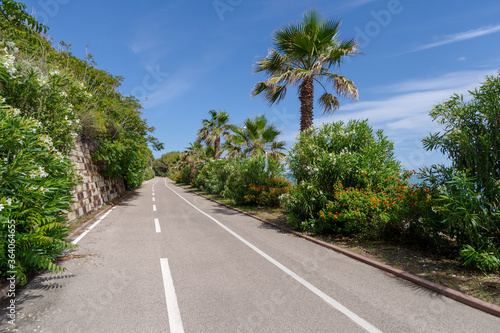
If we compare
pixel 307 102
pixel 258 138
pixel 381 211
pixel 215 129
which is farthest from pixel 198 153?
pixel 381 211

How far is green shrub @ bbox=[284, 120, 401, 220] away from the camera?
7941 mm

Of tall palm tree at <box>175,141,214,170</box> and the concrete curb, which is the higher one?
tall palm tree at <box>175,141,214,170</box>

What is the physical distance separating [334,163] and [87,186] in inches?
488

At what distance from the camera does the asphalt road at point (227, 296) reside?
3285 mm

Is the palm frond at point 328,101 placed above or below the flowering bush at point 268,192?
above

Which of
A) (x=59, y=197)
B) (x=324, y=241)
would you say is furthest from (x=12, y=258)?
(x=324, y=241)

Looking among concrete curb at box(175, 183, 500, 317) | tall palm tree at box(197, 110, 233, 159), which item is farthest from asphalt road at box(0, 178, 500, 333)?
tall palm tree at box(197, 110, 233, 159)

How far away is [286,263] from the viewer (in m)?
5.67

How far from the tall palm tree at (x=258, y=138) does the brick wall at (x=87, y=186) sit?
30.3 ft

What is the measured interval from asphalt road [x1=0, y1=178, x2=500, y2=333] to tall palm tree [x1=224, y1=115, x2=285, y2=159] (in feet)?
38.2

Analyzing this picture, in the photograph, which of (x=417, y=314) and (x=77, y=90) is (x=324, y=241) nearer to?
(x=417, y=314)

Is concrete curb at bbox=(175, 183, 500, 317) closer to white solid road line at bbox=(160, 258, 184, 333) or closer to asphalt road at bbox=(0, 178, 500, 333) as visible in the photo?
asphalt road at bbox=(0, 178, 500, 333)

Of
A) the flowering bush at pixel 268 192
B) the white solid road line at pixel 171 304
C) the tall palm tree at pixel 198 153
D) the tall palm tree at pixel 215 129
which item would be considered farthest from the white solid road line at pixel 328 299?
the tall palm tree at pixel 198 153

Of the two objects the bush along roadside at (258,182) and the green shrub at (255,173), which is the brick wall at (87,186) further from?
the green shrub at (255,173)
